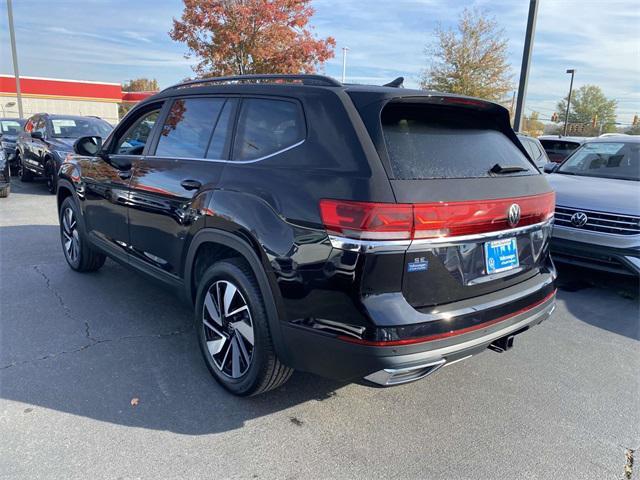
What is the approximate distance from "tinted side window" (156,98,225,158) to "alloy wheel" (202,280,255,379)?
3.23ft

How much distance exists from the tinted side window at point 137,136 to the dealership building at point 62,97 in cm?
4253

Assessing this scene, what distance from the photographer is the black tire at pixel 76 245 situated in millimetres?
5041

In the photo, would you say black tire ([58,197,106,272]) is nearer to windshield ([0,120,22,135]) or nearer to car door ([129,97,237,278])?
car door ([129,97,237,278])

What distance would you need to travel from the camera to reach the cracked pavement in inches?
97.0

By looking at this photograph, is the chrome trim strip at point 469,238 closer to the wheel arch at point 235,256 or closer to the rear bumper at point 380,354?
the rear bumper at point 380,354

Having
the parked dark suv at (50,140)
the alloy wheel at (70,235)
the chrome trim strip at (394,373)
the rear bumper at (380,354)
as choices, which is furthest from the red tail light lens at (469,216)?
the parked dark suv at (50,140)

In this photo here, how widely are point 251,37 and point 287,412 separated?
18.0 m

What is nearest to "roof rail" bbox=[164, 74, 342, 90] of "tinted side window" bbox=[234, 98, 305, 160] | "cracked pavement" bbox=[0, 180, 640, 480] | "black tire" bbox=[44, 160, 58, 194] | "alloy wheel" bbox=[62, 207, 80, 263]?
"tinted side window" bbox=[234, 98, 305, 160]

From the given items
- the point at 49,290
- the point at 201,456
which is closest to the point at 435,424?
the point at 201,456

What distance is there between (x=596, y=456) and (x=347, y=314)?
1640 mm

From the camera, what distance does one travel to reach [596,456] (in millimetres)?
2619

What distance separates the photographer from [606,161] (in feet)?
21.8

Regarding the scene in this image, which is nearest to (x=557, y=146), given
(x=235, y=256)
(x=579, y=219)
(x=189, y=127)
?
(x=579, y=219)

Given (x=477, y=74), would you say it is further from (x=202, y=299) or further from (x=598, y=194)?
(x=202, y=299)
